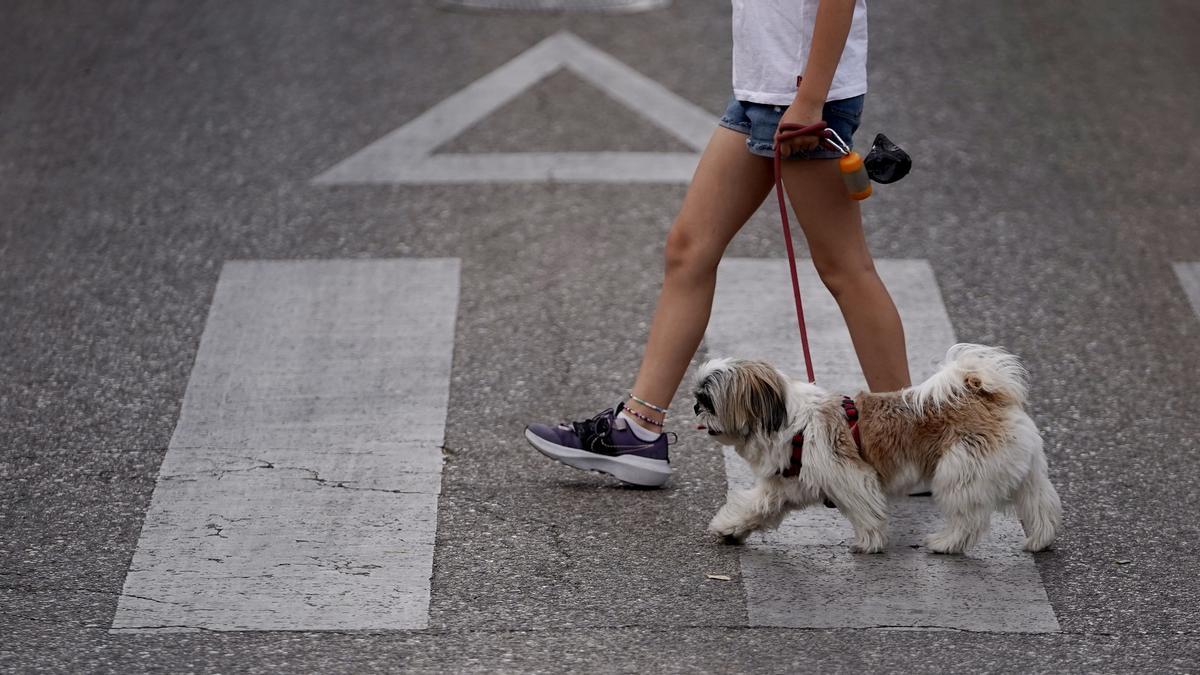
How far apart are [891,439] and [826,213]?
2.53 ft

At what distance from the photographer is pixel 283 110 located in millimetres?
8312

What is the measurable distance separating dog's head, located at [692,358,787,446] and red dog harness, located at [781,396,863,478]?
66mm

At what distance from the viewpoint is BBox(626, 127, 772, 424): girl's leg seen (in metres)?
4.61

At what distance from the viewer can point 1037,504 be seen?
4293mm

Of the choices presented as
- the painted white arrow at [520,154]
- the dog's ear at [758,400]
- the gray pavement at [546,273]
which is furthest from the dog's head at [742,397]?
the painted white arrow at [520,154]

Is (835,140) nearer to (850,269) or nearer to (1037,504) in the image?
(850,269)

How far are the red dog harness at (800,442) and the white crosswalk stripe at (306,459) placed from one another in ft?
3.61

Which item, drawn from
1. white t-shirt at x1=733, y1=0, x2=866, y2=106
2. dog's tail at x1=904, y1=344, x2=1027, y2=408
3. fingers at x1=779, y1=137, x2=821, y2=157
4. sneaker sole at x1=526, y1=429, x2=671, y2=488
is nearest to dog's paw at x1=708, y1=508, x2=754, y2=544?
sneaker sole at x1=526, y1=429, x2=671, y2=488

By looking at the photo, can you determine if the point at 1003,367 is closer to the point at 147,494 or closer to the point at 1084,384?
the point at 1084,384

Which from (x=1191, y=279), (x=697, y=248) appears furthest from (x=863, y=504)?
(x=1191, y=279)

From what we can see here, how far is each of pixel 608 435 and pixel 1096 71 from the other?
5.68 m

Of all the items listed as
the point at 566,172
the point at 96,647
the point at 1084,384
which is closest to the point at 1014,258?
the point at 1084,384

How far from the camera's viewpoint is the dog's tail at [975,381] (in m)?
4.17

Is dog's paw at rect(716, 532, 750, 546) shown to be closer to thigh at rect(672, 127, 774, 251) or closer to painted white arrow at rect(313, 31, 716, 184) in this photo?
thigh at rect(672, 127, 774, 251)
